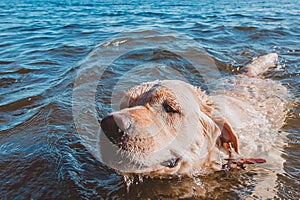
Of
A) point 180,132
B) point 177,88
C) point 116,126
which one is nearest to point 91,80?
point 177,88

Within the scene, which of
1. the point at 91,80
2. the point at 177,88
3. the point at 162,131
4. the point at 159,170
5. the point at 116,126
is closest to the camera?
the point at 116,126

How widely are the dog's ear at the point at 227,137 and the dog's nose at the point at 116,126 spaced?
138 centimetres

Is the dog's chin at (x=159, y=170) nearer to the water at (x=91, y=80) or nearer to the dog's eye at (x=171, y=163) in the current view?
the dog's eye at (x=171, y=163)

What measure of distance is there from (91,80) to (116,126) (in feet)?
15.7

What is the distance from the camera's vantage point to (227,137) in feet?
12.9

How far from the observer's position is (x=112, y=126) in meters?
3.03

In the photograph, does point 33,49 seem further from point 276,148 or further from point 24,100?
point 276,148

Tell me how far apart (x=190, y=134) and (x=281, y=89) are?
12.8 feet

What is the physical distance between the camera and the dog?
10.4 ft

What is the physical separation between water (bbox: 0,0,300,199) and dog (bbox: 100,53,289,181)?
32cm

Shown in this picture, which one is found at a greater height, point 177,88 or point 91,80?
point 177,88

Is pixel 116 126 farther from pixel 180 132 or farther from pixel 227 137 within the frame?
pixel 227 137

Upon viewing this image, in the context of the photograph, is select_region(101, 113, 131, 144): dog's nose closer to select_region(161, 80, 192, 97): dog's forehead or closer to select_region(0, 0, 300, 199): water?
select_region(161, 80, 192, 97): dog's forehead

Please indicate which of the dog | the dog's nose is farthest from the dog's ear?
the dog's nose
